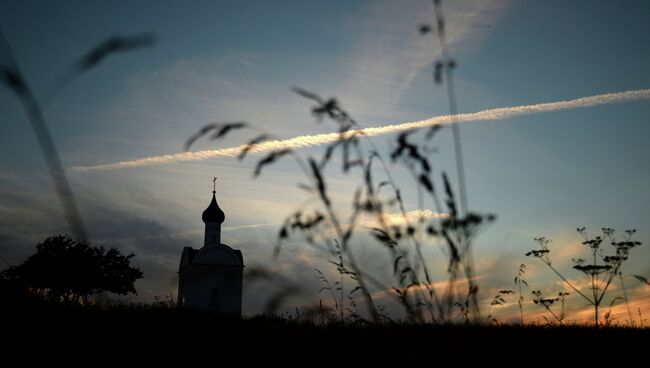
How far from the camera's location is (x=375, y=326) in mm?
3922

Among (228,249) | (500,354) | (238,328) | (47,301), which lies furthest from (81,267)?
(500,354)

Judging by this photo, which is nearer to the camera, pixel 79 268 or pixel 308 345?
pixel 308 345

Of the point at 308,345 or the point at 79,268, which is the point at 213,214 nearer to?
the point at 79,268

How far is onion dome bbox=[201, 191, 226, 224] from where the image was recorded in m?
46.2

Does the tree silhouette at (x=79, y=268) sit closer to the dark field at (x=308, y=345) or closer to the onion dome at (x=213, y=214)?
the onion dome at (x=213, y=214)

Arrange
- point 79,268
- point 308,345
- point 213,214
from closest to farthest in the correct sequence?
1. point 308,345
2. point 79,268
3. point 213,214

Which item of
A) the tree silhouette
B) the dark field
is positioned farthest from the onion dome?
the dark field

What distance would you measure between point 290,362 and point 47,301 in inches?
174

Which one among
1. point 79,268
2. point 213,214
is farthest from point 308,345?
point 213,214

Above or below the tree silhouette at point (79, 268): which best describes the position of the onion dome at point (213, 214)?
above

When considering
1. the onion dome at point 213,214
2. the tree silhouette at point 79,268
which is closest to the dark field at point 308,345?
the tree silhouette at point 79,268

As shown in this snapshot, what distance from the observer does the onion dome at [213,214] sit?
1817 inches

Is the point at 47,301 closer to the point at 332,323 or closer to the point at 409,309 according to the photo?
the point at 332,323

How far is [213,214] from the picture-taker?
46438mm
